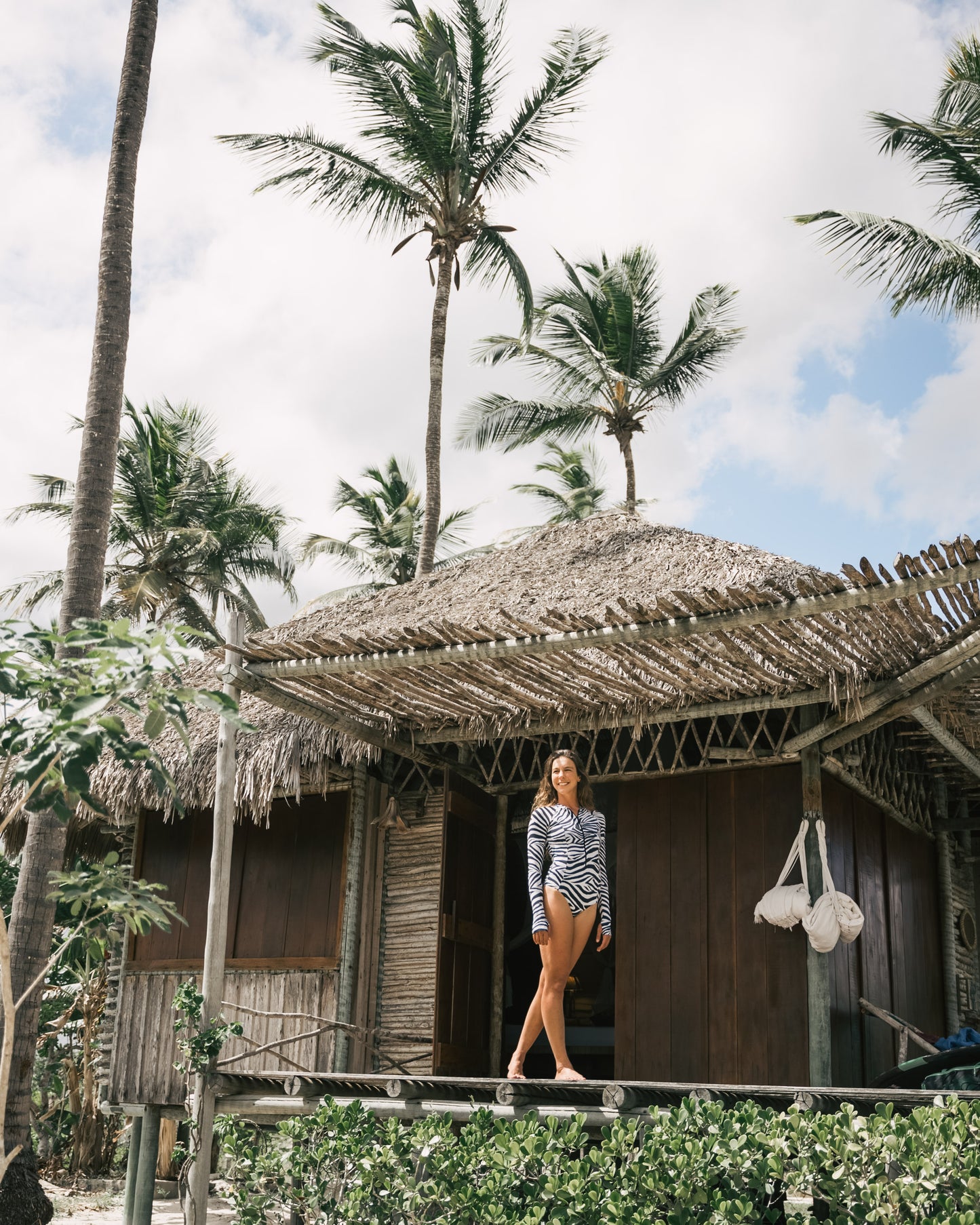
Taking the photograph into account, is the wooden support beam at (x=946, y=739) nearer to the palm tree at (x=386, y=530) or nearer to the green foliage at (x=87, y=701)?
the green foliage at (x=87, y=701)

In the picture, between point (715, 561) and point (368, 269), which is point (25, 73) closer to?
point (715, 561)

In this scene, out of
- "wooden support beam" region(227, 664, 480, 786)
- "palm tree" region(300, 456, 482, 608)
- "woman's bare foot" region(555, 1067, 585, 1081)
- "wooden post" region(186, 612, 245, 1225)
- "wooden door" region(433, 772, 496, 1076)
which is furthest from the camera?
"palm tree" region(300, 456, 482, 608)

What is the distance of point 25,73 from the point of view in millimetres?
7395

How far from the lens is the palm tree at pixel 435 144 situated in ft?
44.1

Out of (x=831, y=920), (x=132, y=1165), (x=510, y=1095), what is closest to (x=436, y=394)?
(x=132, y=1165)

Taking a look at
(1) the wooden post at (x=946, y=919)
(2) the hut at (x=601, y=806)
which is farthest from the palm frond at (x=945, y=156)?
(1) the wooden post at (x=946, y=919)

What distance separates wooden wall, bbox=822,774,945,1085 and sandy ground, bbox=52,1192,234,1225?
4.89 m

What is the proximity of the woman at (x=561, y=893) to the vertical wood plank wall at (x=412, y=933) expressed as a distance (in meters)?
1.84

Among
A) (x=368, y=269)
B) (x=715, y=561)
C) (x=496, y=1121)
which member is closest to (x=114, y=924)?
(x=715, y=561)

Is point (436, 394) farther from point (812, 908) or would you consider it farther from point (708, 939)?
point (812, 908)

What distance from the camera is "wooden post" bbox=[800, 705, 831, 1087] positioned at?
20.2 feet

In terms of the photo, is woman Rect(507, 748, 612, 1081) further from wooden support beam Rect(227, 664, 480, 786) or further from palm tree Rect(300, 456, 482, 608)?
palm tree Rect(300, 456, 482, 608)

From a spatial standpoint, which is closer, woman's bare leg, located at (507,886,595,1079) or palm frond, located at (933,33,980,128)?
woman's bare leg, located at (507,886,595,1079)

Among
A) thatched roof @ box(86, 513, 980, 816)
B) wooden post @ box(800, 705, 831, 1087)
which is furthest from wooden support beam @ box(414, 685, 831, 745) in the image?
wooden post @ box(800, 705, 831, 1087)
